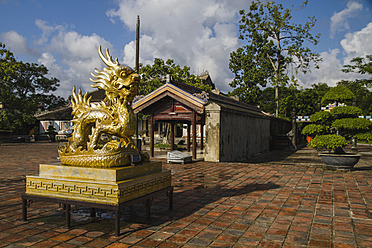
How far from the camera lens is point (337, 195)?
6.51 m

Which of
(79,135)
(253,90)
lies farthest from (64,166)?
(253,90)

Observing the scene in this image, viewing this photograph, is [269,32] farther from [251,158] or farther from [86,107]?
[86,107]

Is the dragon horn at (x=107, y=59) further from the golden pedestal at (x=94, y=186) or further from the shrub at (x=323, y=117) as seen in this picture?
the shrub at (x=323, y=117)

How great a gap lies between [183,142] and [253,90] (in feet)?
34.3

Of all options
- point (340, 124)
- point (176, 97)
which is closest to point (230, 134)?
point (176, 97)

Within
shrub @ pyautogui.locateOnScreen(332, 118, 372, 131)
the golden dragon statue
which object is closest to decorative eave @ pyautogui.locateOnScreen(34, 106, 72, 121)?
shrub @ pyautogui.locateOnScreen(332, 118, 372, 131)

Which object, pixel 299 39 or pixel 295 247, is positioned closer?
pixel 295 247

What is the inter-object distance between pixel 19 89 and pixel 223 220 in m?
33.1

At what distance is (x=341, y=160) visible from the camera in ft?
32.6

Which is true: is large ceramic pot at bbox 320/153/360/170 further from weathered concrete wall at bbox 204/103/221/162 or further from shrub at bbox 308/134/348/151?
weathered concrete wall at bbox 204/103/221/162

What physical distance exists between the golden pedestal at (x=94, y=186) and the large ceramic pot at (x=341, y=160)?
756 cm

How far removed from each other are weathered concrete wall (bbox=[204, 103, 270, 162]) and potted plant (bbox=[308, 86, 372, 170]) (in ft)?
12.1

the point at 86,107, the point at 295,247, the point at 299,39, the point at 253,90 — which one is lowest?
the point at 295,247

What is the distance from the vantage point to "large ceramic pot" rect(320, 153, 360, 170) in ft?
32.4
